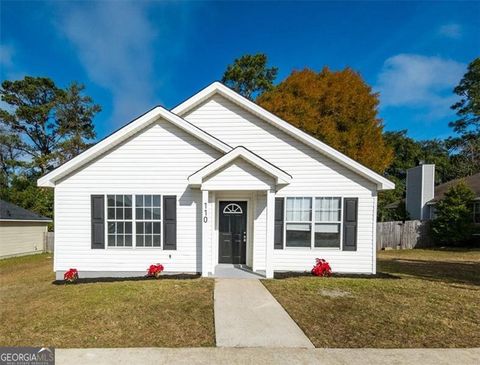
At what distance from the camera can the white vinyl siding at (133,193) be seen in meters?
8.38

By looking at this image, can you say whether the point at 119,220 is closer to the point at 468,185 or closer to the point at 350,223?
the point at 350,223

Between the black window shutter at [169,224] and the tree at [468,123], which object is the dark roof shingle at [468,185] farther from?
the black window shutter at [169,224]

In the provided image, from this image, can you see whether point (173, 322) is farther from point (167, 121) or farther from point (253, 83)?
point (253, 83)

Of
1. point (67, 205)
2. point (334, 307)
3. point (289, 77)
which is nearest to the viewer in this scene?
point (334, 307)

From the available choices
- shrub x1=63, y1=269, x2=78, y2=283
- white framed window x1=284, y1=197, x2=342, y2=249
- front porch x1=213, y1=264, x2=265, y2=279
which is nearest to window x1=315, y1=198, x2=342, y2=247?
white framed window x1=284, y1=197, x2=342, y2=249

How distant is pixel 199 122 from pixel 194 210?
324 cm

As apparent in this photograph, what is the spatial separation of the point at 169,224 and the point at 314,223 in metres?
4.53

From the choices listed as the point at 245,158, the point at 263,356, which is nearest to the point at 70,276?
the point at 245,158

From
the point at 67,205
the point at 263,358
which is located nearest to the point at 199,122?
the point at 67,205

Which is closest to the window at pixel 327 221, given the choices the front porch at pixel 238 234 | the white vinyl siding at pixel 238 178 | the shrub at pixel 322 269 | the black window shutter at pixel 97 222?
the shrub at pixel 322 269

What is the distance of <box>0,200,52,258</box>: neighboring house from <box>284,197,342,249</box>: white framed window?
55.1 ft

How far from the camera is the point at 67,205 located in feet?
27.5

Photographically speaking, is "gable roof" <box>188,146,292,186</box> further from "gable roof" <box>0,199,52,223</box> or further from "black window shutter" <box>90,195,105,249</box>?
"gable roof" <box>0,199,52,223</box>

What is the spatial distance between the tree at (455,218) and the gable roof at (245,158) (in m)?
15.5
